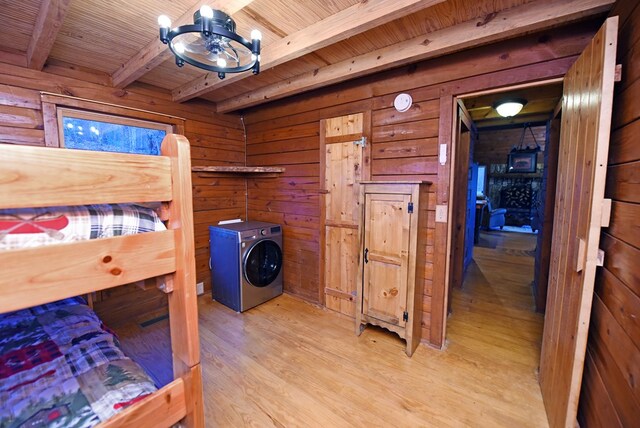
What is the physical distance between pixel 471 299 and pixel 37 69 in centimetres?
469

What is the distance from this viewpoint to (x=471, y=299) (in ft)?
10.3

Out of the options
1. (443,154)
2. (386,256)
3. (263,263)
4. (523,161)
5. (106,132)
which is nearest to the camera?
(443,154)

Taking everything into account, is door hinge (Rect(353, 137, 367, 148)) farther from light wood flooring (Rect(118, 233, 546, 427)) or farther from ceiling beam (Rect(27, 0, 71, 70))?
ceiling beam (Rect(27, 0, 71, 70))

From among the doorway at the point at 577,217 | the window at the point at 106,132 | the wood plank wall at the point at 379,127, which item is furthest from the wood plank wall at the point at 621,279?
the window at the point at 106,132

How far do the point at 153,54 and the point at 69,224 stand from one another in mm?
1689

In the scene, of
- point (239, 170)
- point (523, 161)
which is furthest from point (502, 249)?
point (239, 170)

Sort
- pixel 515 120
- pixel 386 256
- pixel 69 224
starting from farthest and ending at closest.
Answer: pixel 515 120, pixel 386 256, pixel 69 224

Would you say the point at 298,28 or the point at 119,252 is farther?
the point at 298,28

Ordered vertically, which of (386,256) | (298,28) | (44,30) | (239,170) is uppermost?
(298,28)

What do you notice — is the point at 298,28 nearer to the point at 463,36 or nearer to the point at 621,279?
the point at 463,36

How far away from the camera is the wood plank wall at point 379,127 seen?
1749 millimetres

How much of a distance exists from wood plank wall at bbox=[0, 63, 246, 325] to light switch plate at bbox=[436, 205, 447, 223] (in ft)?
8.16

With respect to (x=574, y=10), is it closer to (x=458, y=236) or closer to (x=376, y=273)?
(x=376, y=273)

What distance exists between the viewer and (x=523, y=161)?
697 centimetres
